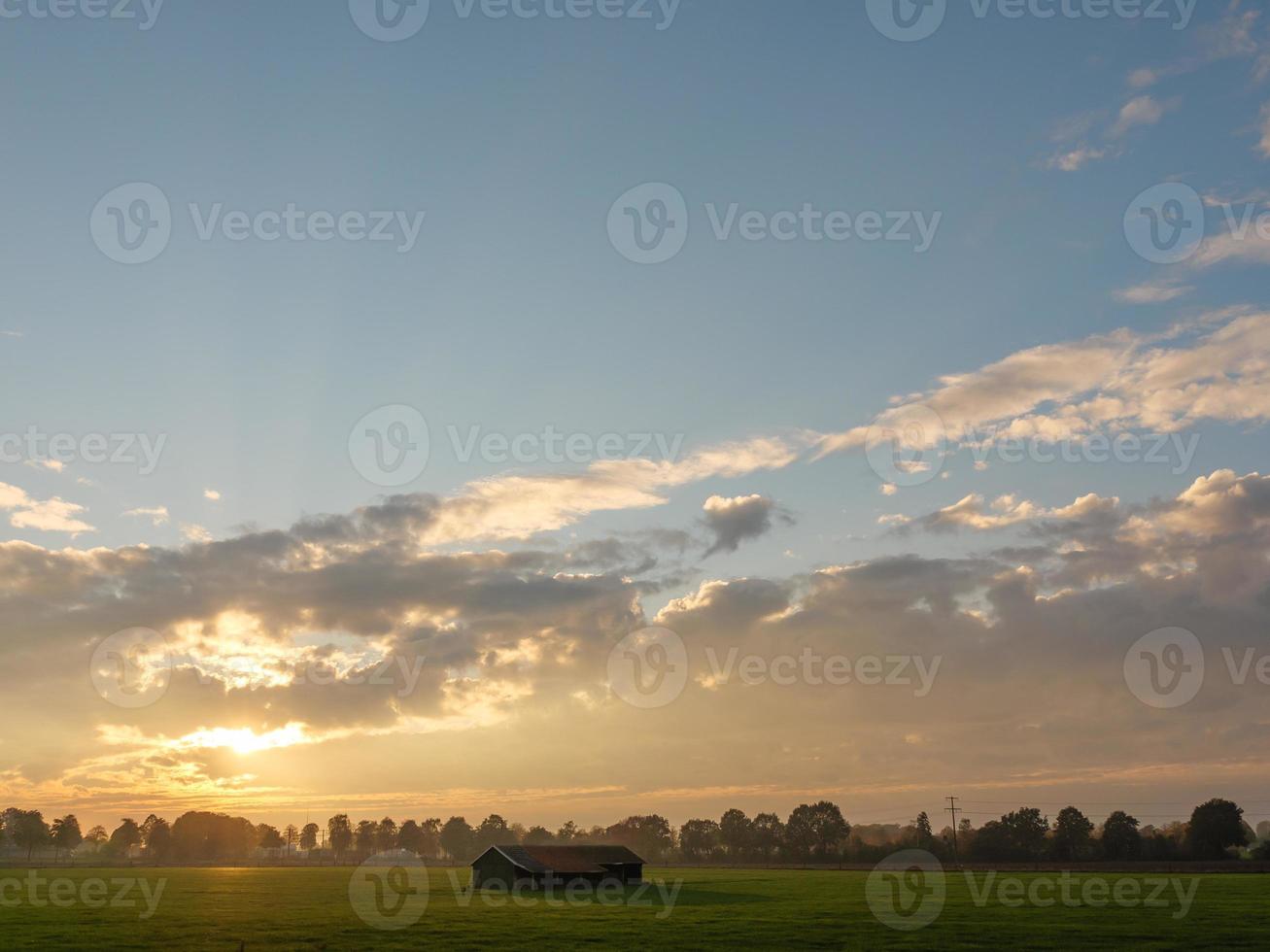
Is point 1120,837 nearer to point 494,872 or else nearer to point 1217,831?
point 1217,831

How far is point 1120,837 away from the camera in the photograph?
18125 centimetres

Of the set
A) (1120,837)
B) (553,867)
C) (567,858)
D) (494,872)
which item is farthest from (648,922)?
(1120,837)

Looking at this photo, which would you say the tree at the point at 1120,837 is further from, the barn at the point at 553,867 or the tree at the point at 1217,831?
the barn at the point at 553,867

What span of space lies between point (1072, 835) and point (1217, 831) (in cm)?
2522

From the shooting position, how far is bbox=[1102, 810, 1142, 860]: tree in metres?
177

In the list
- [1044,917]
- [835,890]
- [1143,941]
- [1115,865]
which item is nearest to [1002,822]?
[1115,865]

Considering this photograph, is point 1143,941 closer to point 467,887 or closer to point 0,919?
point 0,919

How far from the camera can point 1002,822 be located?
19438 cm

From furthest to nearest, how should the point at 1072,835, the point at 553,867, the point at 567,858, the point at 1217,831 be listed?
the point at 1072,835 → the point at 1217,831 → the point at 567,858 → the point at 553,867

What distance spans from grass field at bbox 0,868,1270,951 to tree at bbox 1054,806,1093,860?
96.2 m

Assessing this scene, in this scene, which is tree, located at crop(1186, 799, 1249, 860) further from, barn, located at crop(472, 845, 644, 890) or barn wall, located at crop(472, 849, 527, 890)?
barn wall, located at crop(472, 849, 527, 890)

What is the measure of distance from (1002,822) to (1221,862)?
6736 cm

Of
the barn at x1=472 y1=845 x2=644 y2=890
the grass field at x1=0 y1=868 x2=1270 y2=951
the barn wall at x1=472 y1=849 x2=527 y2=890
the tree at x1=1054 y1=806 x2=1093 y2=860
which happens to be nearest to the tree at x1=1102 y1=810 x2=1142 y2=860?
the tree at x1=1054 y1=806 x2=1093 y2=860

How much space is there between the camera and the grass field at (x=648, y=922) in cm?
5091
